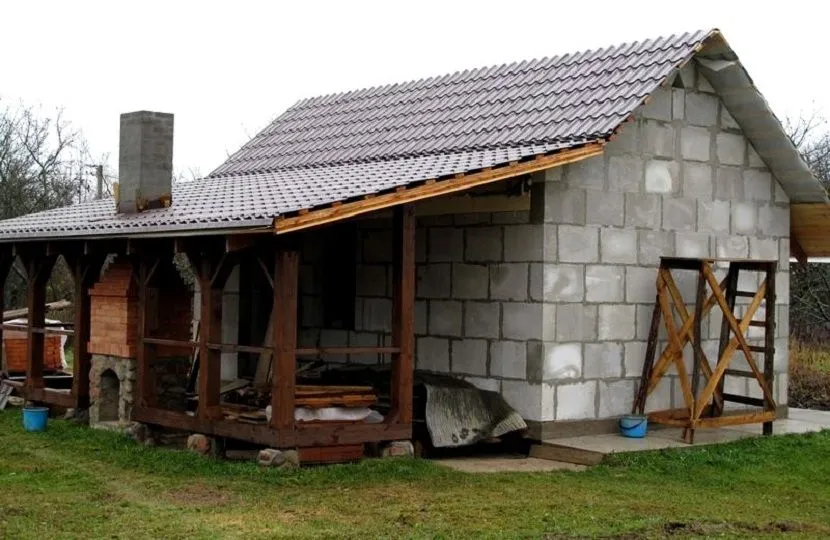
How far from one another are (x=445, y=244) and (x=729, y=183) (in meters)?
3.94

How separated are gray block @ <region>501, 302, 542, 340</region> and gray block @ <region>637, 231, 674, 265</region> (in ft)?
5.86

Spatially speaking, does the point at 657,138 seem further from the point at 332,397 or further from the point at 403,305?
the point at 332,397

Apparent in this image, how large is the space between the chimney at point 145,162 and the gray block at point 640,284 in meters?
5.91

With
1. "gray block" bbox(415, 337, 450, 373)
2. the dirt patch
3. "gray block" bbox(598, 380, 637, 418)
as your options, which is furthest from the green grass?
"gray block" bbox(415, 337, 450, 373)

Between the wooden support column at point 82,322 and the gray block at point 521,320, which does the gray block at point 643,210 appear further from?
the wooden support column at point 82,322

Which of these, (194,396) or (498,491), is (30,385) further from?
(498,491)

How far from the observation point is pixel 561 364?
13.7 meters

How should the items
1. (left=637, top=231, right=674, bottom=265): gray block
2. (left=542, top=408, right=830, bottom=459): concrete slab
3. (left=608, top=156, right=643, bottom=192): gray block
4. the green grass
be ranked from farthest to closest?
(left=637, top=231, right=674, bottom=265): gray block < (left=608, top=156, right=643, bottom=192): gray block < (left=542, top=408, right=830, bottom=459): concrete slab < the green grass

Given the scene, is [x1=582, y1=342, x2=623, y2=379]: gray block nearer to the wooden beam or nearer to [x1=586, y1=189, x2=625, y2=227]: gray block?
[x1=586, y1=189, x2=625, y2=227]: gray block

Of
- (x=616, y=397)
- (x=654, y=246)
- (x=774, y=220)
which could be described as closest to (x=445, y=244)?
(x=654, y=246)

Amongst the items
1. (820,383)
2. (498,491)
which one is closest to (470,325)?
(498,491)

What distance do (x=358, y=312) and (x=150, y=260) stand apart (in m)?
3.09

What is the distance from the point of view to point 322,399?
12.2 meters

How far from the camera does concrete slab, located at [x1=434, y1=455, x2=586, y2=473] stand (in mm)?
12586
